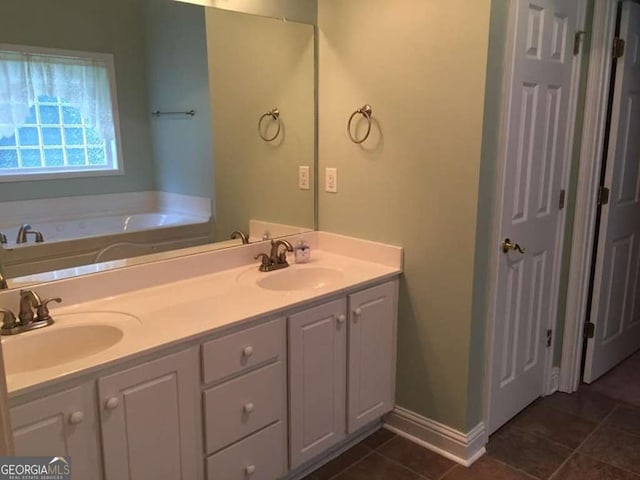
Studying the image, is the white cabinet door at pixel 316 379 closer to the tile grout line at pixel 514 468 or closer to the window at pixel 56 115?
the tile grout line at pixel 514 468

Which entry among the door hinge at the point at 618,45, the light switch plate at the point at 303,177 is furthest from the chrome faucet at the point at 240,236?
the door hinge at the point at 618,45

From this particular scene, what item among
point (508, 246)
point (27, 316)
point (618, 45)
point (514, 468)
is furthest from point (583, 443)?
point (27, 316)

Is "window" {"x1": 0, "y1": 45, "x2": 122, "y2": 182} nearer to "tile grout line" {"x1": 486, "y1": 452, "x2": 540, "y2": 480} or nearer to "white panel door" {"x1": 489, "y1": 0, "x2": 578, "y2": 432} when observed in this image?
"white panel door" {"x1": 489, "y1": 0, "x2": 578, "y2": 432}

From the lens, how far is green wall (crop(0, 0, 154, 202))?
1811mm

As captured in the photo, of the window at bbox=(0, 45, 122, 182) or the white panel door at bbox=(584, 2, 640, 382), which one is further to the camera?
the white panel door at bbox=(584, 2, 640, 382)

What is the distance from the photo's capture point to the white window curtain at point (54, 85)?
1791 mm

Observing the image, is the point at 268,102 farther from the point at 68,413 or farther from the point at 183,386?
the point at 68,413

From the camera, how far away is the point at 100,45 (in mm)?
1997

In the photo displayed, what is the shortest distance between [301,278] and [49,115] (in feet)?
3.97

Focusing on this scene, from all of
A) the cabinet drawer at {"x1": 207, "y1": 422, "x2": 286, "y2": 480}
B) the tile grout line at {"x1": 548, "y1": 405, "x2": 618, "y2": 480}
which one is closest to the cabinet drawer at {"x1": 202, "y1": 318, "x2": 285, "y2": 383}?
the cabinet drawer at {"x1": 207, "y1": 422, "x2": 286, "y2": 480}

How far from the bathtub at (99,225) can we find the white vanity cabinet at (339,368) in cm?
71

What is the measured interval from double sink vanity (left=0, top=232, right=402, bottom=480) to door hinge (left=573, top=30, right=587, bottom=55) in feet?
4.06

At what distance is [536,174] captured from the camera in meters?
2.38

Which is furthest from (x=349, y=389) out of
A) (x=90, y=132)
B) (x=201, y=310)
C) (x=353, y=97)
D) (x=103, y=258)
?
(x=90, y=132)
